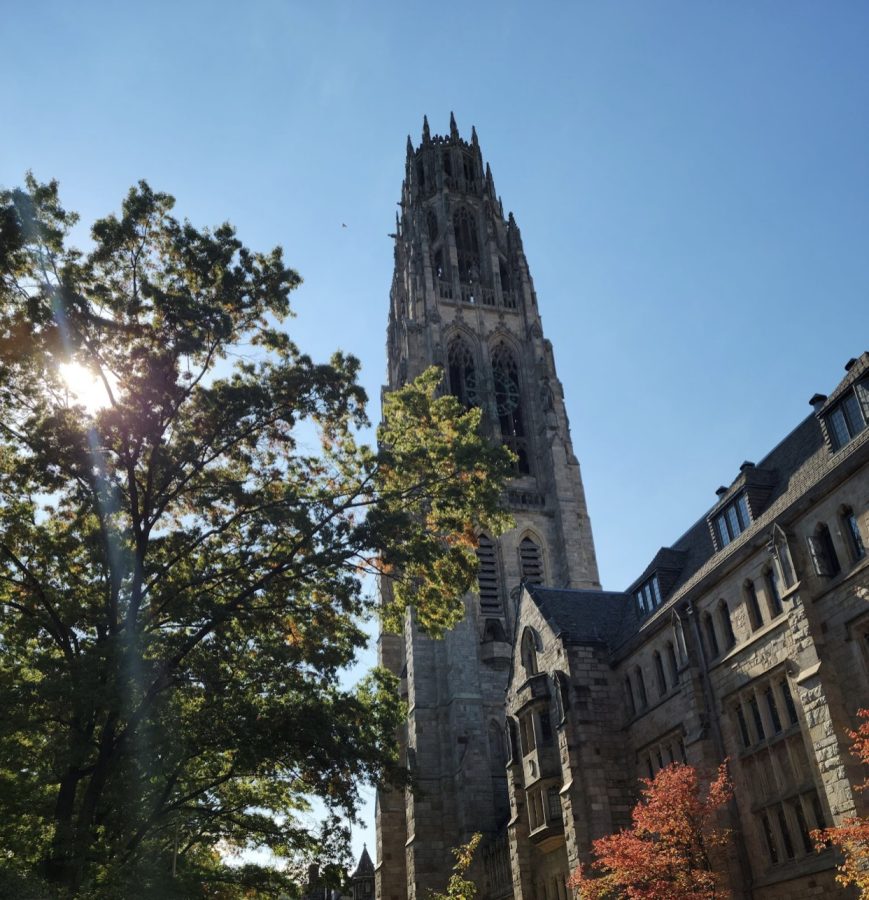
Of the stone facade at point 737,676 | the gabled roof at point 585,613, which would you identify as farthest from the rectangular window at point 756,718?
the gabled roof at point 585,613

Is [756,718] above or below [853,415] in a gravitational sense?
below

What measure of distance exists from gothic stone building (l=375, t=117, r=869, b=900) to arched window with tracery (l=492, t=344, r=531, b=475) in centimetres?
438

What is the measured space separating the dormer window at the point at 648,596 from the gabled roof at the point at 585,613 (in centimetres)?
54

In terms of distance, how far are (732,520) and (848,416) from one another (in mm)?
5249

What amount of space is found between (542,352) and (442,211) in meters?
17.5

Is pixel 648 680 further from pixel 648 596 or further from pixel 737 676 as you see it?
pixel 737 676

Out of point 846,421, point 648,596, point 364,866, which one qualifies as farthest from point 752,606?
point 364,866

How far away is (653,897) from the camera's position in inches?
700

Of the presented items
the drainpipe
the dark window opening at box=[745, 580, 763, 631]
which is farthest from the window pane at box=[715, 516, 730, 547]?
the dark window opening at box=[745, 580, 763, 631]

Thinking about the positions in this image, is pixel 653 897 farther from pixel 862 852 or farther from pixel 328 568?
pixel 328 568

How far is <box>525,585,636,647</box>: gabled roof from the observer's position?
28656mm

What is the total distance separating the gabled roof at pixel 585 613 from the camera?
1128 inches

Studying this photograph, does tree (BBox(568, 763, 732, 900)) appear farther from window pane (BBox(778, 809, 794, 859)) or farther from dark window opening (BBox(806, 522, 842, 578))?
dark window opening (BBox(806, 522, 842, 578))

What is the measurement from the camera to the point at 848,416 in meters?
20.1
